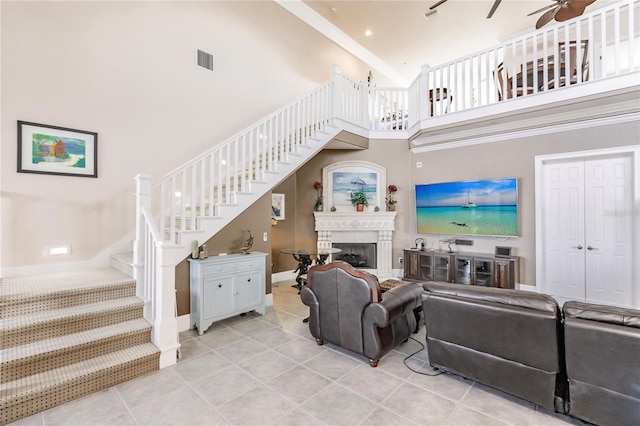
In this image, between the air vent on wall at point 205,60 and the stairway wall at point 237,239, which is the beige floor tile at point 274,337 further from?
the air vent on wall at point 205,60

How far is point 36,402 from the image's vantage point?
2246 mm

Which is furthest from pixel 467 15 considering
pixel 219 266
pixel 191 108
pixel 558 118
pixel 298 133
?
pixel 219 266

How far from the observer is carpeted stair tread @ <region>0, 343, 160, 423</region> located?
219 cm

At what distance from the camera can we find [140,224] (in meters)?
3.32

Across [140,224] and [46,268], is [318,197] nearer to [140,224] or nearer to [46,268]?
[140,224]

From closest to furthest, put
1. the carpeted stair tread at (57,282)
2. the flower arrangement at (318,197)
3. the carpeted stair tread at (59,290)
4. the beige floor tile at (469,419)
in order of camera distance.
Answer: the beige floor tile at (469,419) < the carpeted stair tread at (59,290) < the carpeted stair tread at (57,282) < the flower arrangement at (318,197)

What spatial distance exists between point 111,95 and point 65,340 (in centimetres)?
317

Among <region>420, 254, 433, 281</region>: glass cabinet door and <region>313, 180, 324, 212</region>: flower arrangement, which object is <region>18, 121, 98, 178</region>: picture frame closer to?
<region>313, 180, 324, 212</region>: flower arrangement

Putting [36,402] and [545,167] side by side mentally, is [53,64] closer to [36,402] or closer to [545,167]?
[36,402]

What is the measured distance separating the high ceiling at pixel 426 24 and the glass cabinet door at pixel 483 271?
5.41 meters

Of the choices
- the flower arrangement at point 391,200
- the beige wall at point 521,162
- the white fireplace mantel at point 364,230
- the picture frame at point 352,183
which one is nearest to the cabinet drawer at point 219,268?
the white fireplace mantel at point 364,230

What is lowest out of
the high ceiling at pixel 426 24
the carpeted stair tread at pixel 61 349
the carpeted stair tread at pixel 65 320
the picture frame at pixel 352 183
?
the carpeted stair tread at pixel 61 349

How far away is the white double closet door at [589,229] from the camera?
445cm

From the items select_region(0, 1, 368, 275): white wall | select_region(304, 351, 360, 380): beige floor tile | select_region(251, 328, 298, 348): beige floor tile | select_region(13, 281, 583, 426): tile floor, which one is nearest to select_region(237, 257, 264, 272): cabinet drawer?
select_region(251, 328, 298, 348): beige floor tile
